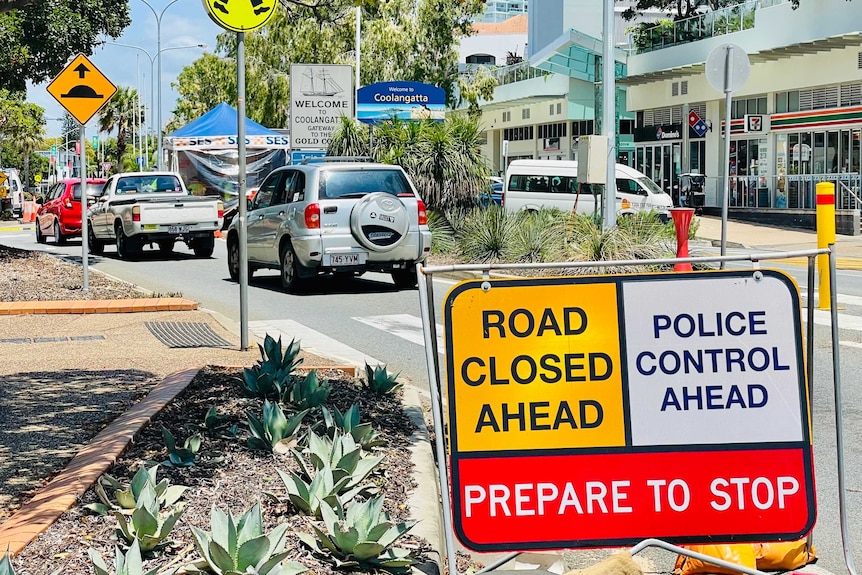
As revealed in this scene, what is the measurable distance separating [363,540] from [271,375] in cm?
282

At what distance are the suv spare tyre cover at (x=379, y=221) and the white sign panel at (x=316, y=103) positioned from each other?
39.7 feet

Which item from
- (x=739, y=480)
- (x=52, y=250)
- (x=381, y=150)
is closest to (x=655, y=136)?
(x=381, y=150)

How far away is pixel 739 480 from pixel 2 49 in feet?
60.5

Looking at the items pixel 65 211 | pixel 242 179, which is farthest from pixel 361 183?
pixel 65 211

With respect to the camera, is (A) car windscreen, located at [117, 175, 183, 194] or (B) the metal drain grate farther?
(A) car windscreen, located at [117, 175, 183, 194]

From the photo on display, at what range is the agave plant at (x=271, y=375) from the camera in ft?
22.1

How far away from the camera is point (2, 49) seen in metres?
19.6

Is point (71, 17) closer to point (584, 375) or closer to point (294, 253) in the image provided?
point (294, 253)

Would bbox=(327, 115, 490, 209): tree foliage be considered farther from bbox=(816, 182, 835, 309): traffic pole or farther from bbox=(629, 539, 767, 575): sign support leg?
bbox=(629, 539, 767, 575): sign support leg

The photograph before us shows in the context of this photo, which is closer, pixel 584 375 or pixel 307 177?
pixel 584 375

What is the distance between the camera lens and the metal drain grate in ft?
34.0

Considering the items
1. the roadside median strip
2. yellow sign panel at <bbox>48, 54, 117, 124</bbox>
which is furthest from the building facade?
the roadside median strip

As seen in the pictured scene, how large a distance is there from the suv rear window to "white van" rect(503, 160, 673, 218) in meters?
14.4

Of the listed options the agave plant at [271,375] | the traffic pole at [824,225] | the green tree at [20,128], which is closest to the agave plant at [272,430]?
the agave plant at [271,375]
